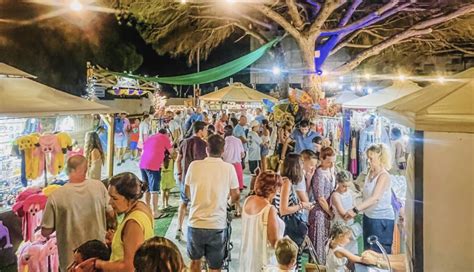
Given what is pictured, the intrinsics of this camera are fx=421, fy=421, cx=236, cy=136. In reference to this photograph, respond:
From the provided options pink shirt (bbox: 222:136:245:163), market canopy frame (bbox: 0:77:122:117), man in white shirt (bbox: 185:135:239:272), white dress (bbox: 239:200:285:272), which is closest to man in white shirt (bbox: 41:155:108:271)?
man in white shirt (bbox: 185:135:239:272)

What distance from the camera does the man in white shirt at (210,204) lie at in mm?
3879

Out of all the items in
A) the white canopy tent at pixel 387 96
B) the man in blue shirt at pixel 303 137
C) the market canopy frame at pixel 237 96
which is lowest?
the man in blue shirt at pixel 303 137

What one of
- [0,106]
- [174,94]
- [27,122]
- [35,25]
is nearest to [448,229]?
[0,106]

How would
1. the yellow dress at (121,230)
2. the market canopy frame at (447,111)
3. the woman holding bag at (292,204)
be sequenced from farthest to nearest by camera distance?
the woman holding bag at (292,204) < the market canopy frame at (447,111) < the yellow dress at (121,230)

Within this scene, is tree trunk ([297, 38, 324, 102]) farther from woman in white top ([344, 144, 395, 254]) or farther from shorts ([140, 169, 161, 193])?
woman in white top ([344, 144, 395, 254])

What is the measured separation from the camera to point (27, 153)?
536 centimetres

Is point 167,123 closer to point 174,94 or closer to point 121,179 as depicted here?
point 121,179

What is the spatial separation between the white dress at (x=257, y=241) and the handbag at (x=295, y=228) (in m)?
0.67

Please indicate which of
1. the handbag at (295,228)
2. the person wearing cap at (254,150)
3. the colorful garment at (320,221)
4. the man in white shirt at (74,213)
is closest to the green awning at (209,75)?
the person wearing cap at (254,150)

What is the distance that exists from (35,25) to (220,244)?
9.90 meters

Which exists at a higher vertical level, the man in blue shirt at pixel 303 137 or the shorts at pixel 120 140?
the man in blue shirt at pixel 303 137

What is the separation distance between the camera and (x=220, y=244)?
13.0 ft

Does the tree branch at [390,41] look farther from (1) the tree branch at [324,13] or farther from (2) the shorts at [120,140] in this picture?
(2) the shorts at [120,140]

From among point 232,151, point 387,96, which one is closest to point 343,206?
point 232,151
